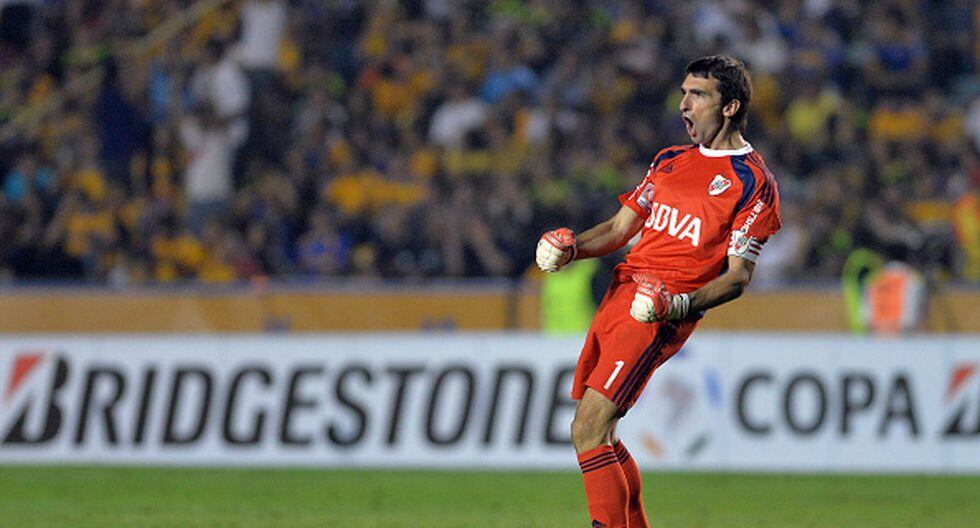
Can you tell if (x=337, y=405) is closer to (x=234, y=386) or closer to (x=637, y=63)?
(x=234, y=386)

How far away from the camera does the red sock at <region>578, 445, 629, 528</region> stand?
7.73 meters

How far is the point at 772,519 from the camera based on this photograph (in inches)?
438

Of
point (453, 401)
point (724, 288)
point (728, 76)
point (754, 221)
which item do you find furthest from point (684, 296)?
point (453, 401)

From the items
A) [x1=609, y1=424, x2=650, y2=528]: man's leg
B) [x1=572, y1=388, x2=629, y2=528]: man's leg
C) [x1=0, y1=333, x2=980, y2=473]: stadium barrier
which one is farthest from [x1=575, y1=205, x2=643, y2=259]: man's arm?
[x1=0, y1=333, x2=980, y2=473]: stadium barrier

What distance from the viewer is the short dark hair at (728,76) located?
7762 millimetres

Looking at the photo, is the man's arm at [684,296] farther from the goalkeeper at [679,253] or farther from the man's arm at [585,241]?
the man's arm at [585,241]

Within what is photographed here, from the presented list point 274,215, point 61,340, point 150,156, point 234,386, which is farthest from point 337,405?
point 150,156

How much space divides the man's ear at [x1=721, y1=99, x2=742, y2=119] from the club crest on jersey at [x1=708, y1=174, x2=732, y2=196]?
29 cm

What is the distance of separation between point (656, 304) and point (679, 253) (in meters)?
0.62

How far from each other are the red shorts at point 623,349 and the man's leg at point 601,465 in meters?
0.07

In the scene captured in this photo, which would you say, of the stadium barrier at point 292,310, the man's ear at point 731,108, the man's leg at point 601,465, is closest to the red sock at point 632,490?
the man's leg at point 601,465

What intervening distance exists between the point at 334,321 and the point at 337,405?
2801 millimetres

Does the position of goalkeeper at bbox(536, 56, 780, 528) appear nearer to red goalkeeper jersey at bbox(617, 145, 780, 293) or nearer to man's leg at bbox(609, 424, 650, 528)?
red goalkeeper jersey at bbox(617, 145, 780, 293)

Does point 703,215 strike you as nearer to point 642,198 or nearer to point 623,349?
point 642,198
